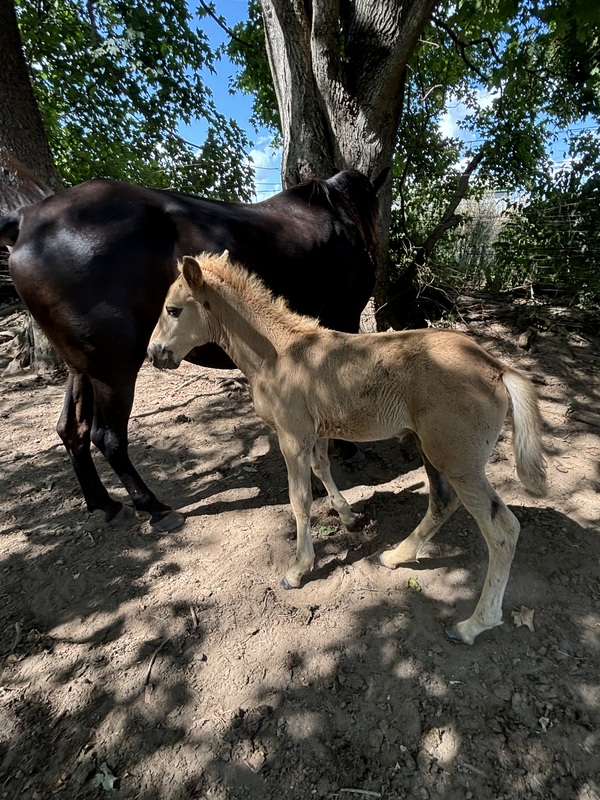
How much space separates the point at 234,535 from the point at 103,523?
1.18 m

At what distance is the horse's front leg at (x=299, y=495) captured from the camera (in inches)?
106

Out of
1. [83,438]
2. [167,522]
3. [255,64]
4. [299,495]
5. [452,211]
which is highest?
[255,64]

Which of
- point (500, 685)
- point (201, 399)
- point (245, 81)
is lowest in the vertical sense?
point (500, 685)

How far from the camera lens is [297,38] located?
4.36m

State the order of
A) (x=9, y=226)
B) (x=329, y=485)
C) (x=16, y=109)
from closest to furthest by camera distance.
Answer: (x=9, y=226), (x=329, y=485), (x=16, y=109)

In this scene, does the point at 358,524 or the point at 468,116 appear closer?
the point at 358,524

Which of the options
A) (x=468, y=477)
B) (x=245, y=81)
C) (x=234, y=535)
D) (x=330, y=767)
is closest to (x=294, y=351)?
(x=468, y=477)

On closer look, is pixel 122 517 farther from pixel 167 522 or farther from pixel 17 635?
pixel 17 635

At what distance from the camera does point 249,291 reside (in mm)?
2787

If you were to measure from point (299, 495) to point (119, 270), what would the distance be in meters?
2.07

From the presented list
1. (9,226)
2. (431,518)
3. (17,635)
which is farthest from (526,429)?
(9,226)

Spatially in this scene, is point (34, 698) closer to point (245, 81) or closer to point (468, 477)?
point (468, 477)

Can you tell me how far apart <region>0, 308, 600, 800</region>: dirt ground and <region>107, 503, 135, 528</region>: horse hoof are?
133mm

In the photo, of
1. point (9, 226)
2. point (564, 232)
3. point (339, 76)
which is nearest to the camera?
point (9, 226)
